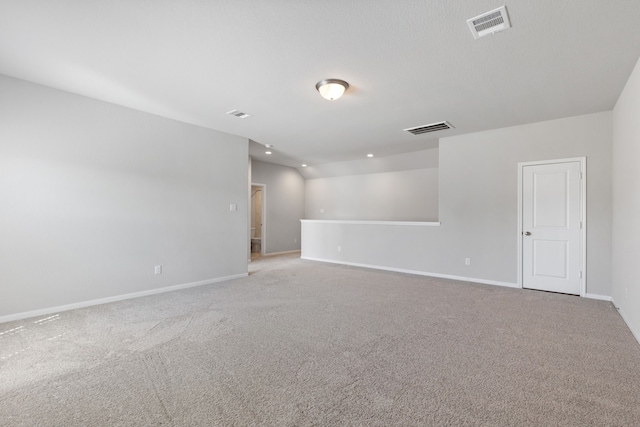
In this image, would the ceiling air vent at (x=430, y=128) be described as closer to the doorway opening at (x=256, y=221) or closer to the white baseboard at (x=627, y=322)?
the white baseboard at (x=627, y=322)

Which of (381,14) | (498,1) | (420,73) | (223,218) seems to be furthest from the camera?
(223,218)

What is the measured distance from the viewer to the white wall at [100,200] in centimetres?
329

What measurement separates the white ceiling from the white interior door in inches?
34.4

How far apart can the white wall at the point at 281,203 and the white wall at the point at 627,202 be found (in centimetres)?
700

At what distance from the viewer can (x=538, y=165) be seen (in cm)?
457

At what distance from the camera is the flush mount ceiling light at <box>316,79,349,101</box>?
10.3 feet

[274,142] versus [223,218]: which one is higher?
[274,142]

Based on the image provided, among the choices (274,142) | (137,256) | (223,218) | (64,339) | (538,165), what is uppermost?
(274,142)

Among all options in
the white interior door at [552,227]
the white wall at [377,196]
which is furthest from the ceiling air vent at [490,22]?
the white wall at [377,196]

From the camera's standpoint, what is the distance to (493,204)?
16.3 ft

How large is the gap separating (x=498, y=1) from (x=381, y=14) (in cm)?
76

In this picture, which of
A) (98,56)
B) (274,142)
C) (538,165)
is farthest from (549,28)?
(274,142)

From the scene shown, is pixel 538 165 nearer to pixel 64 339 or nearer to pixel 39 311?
pixel 64 339

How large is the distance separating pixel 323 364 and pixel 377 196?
642cm
